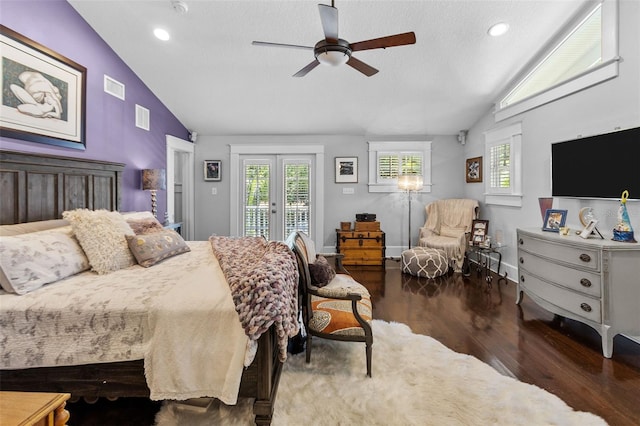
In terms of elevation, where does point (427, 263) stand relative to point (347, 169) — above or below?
below

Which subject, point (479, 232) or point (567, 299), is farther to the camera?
point (479, 232)

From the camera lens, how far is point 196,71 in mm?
3834

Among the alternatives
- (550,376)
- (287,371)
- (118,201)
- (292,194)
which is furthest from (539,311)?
(118,201)

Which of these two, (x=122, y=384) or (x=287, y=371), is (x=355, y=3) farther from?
(x=122, y=384)

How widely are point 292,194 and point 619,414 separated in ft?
15.7

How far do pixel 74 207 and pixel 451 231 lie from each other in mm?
5162

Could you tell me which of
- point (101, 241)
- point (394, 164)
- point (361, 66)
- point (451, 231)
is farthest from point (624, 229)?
point (101, 241)

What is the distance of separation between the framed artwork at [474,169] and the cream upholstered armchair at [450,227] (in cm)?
43

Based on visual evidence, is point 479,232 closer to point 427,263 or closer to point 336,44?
point 427,263

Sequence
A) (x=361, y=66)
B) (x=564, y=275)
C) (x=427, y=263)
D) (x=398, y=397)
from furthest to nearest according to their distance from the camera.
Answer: (x=427, y=263), (x=361, y=66), (x=564, y=275), (x=398, y=397)

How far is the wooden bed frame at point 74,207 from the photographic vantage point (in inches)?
59.8

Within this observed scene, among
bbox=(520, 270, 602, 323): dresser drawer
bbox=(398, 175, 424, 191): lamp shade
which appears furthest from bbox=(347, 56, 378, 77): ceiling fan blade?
bbox=(398, 175, 424, 191): lamp shade

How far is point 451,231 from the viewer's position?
496cm

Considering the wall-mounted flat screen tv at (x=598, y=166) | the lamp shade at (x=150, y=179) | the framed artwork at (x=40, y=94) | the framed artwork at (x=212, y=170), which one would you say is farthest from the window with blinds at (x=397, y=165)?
the framed artwork at (x=40, y=94)
